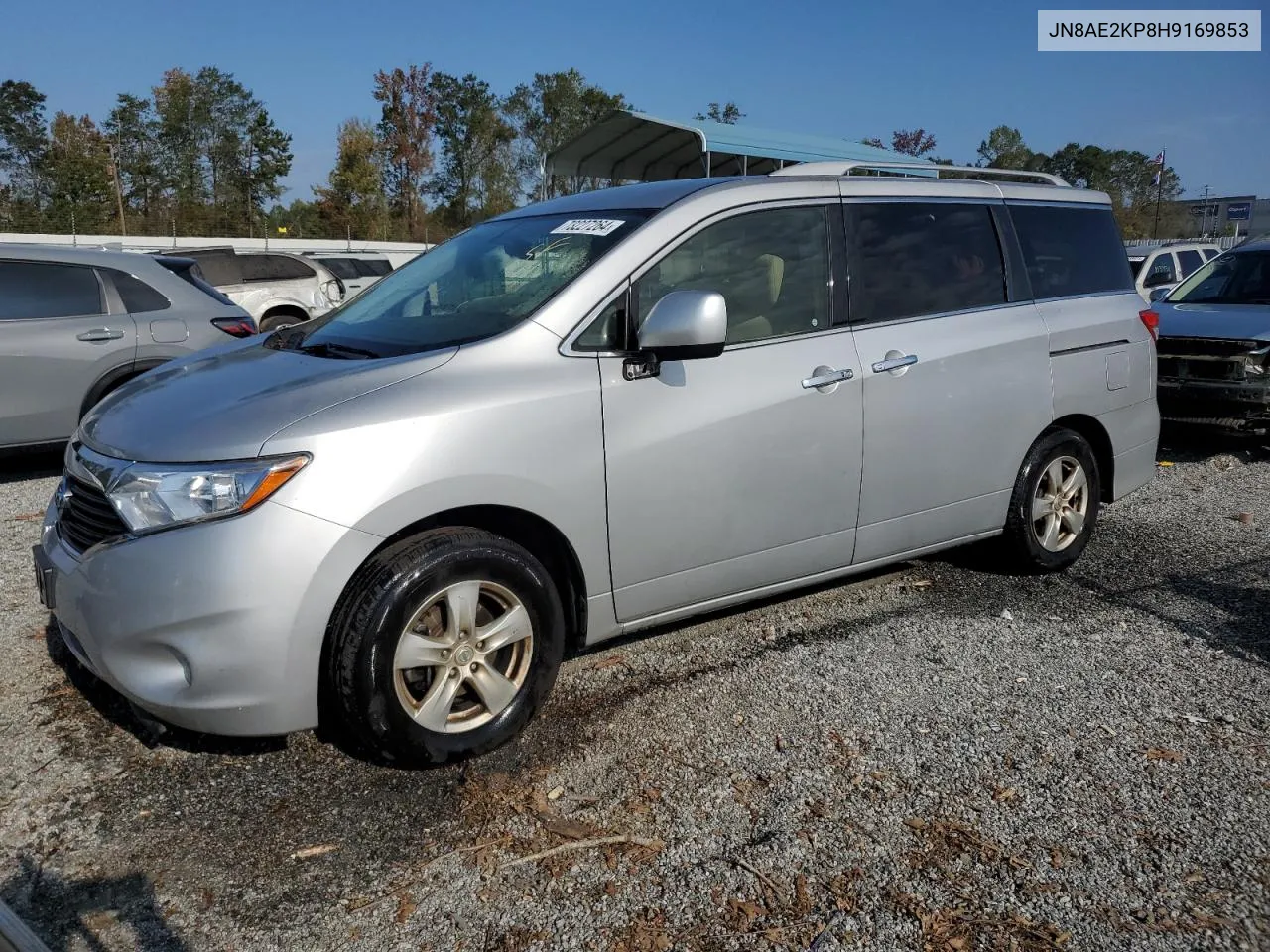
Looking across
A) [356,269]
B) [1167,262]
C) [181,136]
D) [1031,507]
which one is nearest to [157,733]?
[1031,507]

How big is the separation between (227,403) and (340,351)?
21.7 inches

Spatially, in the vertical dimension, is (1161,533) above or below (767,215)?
below

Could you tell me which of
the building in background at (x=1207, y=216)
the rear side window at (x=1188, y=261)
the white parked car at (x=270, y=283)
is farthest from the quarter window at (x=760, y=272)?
the building in background at (x=1207, y=216)

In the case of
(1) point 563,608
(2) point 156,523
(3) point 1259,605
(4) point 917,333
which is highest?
(4) point 917,333

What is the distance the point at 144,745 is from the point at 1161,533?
5.50 metres

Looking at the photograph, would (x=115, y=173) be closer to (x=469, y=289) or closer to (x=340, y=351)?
(x=469, y=289)

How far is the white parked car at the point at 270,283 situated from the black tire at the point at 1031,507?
1034 cm

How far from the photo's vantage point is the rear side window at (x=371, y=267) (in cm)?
2075

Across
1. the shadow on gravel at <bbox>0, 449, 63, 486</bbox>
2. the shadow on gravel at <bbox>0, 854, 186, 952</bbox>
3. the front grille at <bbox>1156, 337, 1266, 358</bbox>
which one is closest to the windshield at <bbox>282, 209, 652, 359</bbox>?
the shadow on gravel at <bbox>0, 854, 186, 952</bbox>

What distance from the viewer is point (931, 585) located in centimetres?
494

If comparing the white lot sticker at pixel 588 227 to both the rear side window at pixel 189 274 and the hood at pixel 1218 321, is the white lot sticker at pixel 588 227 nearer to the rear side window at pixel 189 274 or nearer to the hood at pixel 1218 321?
the rear side window at pixel 189 274

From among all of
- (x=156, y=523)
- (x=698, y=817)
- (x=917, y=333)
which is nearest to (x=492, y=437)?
(x=156, y=523)

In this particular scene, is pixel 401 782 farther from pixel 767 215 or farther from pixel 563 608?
pixel 767 215

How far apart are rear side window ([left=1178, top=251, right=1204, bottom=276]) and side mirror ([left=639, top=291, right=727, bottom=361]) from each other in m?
15.0
